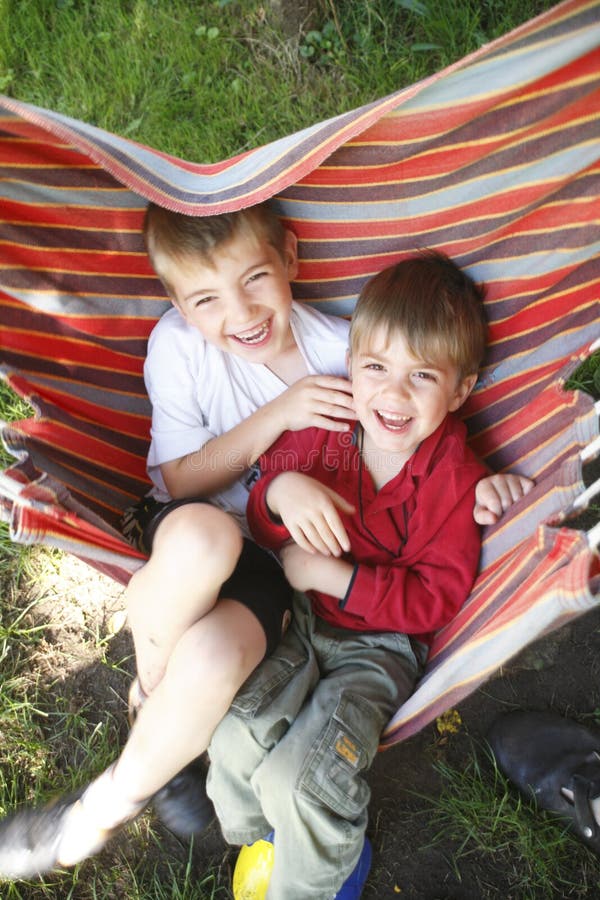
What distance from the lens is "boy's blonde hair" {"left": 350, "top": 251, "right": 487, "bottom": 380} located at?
5.16 ft

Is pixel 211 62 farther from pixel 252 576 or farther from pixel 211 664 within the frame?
pixel 211 664

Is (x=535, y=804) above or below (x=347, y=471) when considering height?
below

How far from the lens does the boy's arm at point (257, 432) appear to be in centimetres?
170

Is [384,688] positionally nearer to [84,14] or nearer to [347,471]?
[347,471]

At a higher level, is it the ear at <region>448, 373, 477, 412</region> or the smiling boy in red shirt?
the ear at <region>448, 373, 477, 412</region>

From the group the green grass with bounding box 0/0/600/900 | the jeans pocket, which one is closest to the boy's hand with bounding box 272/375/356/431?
the jeans pocket

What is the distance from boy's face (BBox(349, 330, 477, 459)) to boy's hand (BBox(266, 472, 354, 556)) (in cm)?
18

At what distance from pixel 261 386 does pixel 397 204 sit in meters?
0.51

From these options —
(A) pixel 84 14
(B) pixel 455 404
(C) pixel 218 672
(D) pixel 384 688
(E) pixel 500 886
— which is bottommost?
(E) pixel 500 886

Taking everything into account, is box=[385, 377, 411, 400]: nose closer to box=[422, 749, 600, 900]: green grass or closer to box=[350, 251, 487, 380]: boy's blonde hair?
box=[350, 251, 487, 380]: boy's blonde hair

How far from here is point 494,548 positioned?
1.57 m

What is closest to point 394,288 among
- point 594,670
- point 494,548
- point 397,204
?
point 397,204

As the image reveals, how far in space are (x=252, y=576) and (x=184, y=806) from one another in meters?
0.59

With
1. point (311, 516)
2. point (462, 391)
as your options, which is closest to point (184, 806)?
point (311, 516)
